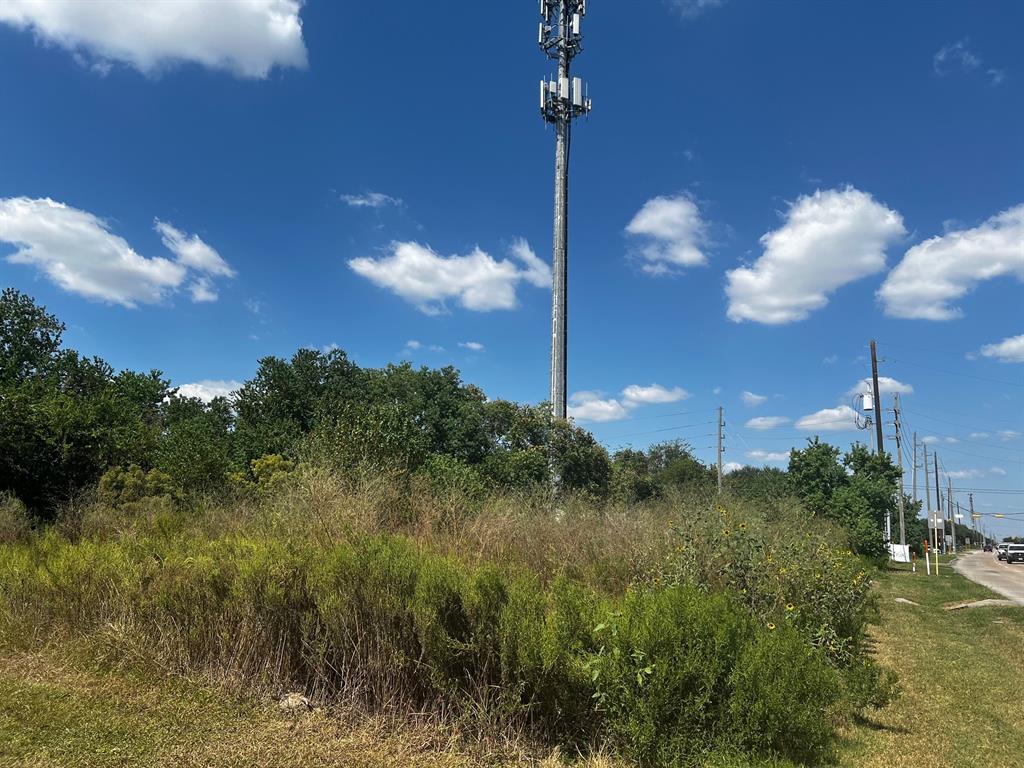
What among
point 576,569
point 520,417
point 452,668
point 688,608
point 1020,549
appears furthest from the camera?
point 1020,549

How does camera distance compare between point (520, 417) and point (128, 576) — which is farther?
point (520, 417)

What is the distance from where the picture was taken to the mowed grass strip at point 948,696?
495cm

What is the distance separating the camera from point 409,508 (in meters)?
7.95

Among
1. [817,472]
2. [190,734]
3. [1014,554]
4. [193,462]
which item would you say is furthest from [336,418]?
[1014,554]

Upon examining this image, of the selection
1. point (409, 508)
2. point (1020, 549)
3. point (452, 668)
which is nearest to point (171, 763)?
point (452, 668)

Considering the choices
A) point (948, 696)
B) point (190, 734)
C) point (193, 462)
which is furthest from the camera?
point (193, 462)

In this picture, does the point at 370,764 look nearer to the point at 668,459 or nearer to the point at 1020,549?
the point at 1020,549

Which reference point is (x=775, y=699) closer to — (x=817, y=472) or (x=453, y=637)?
(x=453, y=637)

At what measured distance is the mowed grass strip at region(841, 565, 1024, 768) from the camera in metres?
4.95

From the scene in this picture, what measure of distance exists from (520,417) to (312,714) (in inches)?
1138

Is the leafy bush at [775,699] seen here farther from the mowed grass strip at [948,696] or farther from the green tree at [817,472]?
the green tree at [817,472]

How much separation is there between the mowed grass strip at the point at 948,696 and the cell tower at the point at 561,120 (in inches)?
836

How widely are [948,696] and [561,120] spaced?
33990mm

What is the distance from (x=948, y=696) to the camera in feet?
22.3
